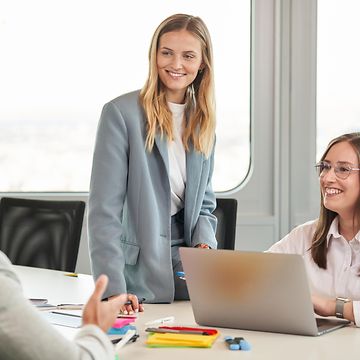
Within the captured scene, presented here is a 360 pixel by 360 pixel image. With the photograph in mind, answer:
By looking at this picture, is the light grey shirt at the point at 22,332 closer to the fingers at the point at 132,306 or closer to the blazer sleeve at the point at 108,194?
the fingers at the point at 132,306

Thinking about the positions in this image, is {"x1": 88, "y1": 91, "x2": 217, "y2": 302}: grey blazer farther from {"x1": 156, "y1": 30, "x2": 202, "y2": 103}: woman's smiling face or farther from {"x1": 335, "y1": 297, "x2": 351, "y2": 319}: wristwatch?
{"x1": 335, "y1": 297, "x2": 351, "y2": 319}: wristwatch

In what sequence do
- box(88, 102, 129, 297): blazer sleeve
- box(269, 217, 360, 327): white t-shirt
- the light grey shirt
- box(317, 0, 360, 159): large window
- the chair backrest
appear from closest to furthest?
the light grey shirt, box(269, 217, 360, 327): white t-shirt, box(88, 102, 129, 297): blazer sleeve, the chair backrest, box(317, 0, 360, 159): large window

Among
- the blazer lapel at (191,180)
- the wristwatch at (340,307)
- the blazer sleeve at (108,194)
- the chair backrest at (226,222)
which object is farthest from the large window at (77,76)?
the wristwatch at (340,307)

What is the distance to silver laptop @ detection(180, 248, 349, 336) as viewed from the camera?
234 centimetres

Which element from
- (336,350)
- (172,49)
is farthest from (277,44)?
(336,350)

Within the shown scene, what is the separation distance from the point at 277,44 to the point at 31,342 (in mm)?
3961

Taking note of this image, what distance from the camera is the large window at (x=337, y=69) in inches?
209

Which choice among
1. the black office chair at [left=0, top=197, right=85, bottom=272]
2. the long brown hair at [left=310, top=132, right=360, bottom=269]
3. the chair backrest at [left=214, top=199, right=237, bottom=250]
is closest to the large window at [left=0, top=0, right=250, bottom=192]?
the black office chair at [left=0, top=197, right=85, bottom=272]

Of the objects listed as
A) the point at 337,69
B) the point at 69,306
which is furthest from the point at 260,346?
the point at 337,69

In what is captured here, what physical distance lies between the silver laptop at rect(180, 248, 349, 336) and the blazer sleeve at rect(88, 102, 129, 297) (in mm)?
508

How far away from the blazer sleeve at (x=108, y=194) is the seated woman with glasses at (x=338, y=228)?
63 centimetres

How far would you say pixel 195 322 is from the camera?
8.45ft

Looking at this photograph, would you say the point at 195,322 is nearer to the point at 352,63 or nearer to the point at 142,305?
the point at 142,305

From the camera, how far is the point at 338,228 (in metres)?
2.92
